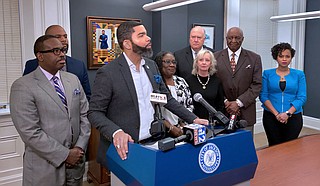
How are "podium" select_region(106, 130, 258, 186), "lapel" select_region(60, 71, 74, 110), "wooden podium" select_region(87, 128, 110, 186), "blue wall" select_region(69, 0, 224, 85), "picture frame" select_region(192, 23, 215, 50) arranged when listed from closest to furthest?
1. "podium" select_region(106, 130, 258, 186)
2. "lapel" select_region(60, 71, 74, 110)
3. "wooden podium" select_region(87, 128, 110, 186)
4. "blue wall" select_region(69, 0, 224, 85)
5. "picture frame" select_region(192, 23, 215, 50)

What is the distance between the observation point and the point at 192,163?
1146 mm

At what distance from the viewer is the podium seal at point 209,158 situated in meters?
1.17

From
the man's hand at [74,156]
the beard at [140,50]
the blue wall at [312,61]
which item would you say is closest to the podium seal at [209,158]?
the beard at [140,50]

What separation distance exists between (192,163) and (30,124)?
109 centimetres

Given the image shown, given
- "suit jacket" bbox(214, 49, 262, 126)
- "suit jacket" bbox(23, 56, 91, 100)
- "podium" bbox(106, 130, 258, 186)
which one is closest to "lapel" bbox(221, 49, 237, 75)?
"suit jacket" bbox(214, 49, 262, 126)

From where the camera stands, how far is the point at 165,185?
1.07 m

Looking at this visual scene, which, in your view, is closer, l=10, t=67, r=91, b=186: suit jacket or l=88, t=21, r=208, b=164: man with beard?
l=88, t=21, r=208, b=164: man with beard

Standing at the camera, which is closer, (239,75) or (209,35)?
(239,75)

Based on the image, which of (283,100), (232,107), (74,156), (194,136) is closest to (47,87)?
(74,156)

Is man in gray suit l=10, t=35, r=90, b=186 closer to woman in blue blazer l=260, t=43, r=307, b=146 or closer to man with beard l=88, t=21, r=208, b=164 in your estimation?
man with beard l=88, t=21, r=208, b=164

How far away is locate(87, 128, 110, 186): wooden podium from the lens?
3160 millimetres

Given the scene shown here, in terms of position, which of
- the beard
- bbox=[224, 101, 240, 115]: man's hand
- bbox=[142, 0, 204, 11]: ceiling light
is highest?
bbox=[142, 0, 204, 11]: ceiling light

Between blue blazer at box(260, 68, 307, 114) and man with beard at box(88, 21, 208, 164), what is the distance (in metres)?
1.71

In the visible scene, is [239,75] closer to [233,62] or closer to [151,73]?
[233,62]
